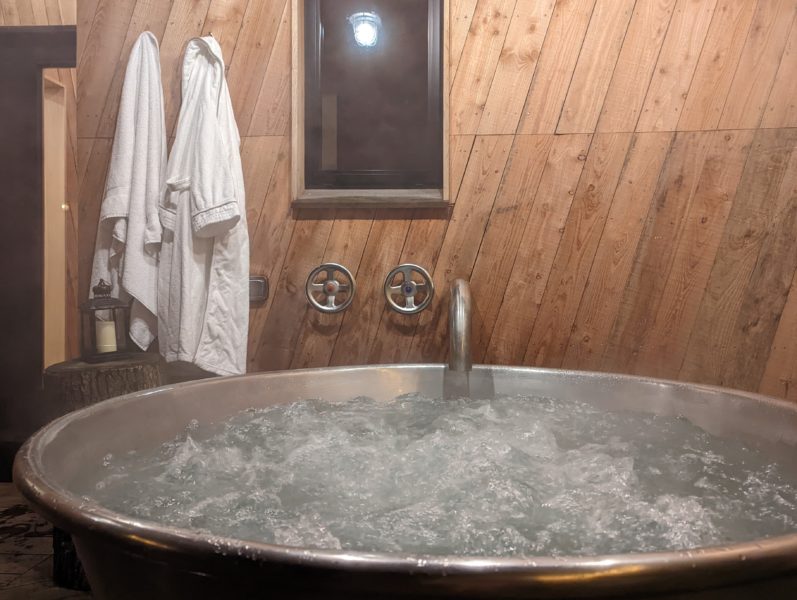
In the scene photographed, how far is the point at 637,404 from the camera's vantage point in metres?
1.57

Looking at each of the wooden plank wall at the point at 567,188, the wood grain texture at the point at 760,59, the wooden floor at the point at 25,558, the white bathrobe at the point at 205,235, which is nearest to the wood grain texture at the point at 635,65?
the wooden plank wall at the point at 567,188

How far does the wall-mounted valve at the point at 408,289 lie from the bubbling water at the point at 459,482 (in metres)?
0.53

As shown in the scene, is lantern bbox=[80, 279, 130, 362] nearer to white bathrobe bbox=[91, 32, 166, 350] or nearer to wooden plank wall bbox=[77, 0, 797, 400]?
white bathrobe bbox=[91, 32, 166, 350]

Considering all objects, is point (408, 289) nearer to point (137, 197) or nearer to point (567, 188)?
point (567, 188)

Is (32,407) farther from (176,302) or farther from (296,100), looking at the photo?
(296,100)

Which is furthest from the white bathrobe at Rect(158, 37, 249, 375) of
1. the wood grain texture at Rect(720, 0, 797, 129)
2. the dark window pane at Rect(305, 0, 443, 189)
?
the wood grain texture at Rect(720, 0, 797, 129)

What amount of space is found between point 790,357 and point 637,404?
0.74m

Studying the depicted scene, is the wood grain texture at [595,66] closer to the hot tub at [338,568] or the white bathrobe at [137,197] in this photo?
the white bathrobe at [137,197]

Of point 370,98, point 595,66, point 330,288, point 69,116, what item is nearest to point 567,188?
point 595,66

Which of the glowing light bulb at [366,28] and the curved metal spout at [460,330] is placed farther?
the glowing light bulb at [366,28]

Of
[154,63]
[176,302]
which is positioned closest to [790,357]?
[176,302]

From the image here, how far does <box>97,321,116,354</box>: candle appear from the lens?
1.93 metres

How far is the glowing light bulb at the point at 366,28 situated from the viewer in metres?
2.09

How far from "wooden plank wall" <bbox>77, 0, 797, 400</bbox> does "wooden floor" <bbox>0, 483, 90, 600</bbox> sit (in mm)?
846
